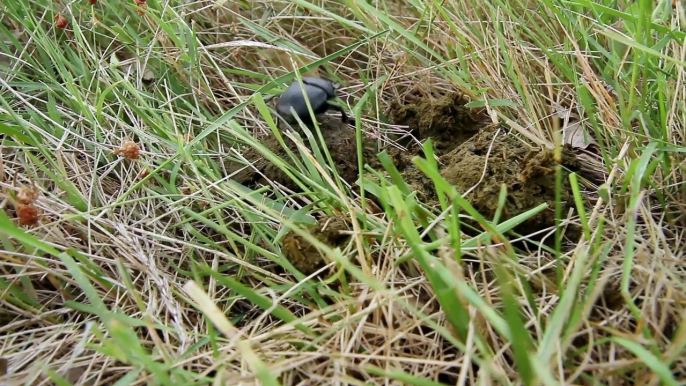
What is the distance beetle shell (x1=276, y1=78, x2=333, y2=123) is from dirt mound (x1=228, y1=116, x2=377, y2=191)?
6 centimetres

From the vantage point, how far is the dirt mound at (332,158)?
4.92ft

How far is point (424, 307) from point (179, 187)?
31.4 inches

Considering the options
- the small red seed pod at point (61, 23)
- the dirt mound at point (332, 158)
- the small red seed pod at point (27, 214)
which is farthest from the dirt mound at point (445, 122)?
the small red seed pod at point (61, 23)

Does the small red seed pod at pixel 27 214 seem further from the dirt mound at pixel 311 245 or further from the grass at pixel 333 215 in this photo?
the dirt mound at pixel 311 245

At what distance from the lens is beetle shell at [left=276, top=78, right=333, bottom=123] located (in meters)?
1.57

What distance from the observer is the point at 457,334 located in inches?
38.0

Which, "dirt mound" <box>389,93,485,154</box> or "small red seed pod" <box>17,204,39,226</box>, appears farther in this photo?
"dirt mound" <box>389,93,485,154</box>

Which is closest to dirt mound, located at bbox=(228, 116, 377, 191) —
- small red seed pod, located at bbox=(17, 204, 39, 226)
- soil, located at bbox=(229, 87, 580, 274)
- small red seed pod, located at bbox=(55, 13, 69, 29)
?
soil, located at bbox=(229, 87, 580, 274)

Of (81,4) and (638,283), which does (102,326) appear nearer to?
(638,283)

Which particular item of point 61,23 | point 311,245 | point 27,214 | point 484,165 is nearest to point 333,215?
point 311,245

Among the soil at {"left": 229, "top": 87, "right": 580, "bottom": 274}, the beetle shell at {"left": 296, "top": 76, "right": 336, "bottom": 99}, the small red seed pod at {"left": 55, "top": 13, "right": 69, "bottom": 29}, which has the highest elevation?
the small red seed pod at {"left": 55, "top": 13, "right": 69, "bottom": 29}

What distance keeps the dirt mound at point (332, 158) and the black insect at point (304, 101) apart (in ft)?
0.20

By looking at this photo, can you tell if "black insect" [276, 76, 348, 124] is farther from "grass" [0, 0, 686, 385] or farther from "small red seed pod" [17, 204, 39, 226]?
"small red seed pod" [17, 204, 39, 226]

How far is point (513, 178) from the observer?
1.32 m
